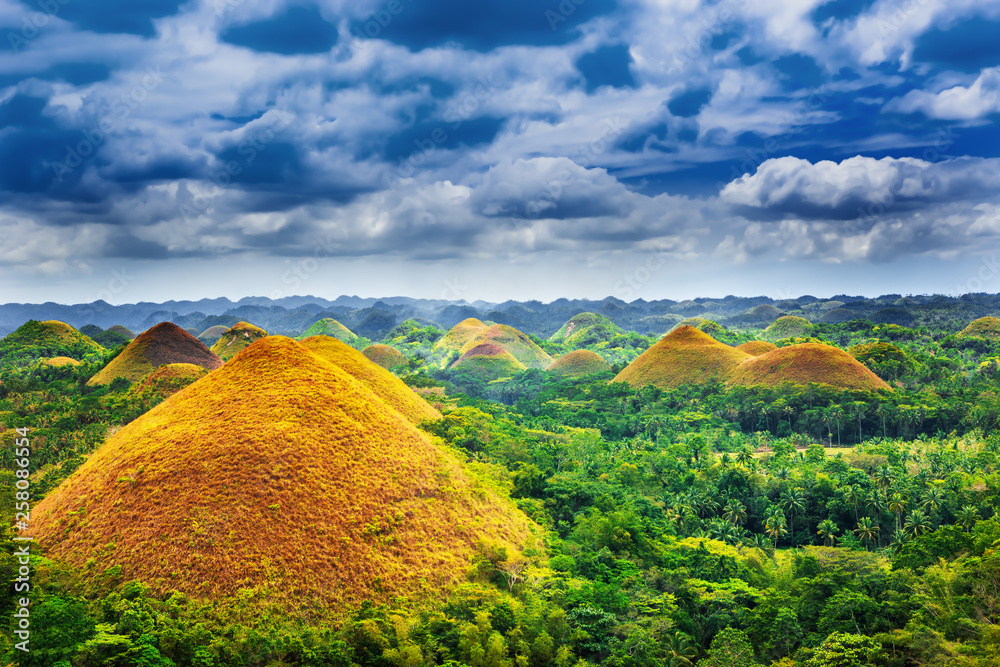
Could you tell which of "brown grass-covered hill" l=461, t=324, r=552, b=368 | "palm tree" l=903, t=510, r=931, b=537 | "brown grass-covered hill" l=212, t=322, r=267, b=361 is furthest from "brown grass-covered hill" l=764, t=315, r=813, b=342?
"palm tree" l=903, t=510, r=931, b=537

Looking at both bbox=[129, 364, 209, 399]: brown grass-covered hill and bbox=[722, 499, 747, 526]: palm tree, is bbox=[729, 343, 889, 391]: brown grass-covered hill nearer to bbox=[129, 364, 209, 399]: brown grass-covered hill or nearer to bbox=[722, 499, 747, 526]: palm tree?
bbox=[722, 499, 747, 526]: palm tree

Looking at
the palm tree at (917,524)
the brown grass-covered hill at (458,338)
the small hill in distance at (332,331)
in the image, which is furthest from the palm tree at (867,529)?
the small hill in distance at (332,331)

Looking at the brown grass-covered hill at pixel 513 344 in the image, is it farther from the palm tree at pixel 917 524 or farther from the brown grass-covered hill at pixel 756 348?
the palm tree at pixel 917 524

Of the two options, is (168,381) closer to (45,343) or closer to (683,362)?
(45,343)

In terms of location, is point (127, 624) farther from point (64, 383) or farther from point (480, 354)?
point (480, 354)

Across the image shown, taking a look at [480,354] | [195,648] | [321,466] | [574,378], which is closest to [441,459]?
[321,466]
